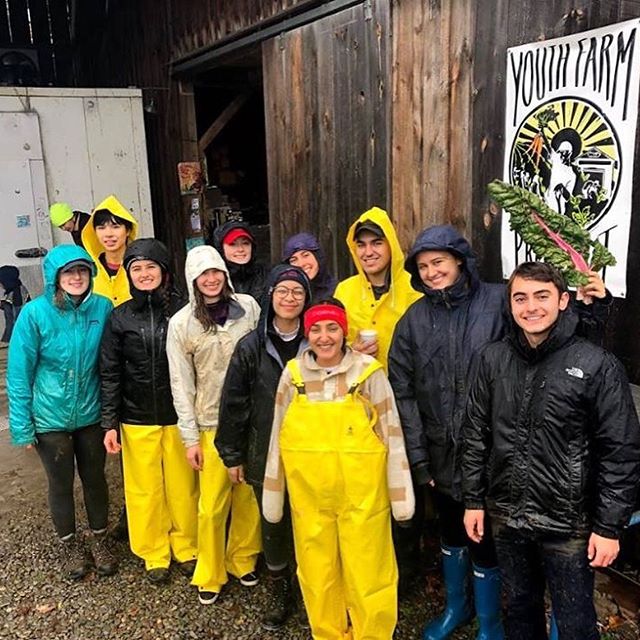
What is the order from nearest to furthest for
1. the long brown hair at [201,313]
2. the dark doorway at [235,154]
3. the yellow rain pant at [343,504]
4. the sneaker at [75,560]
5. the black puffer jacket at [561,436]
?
the black puffer jacket at [561,436] < the yellow rain pant at [343,504] < the long brown hair at [201,313] < the sneaker at [75,560] < the dark doorway at [235,154]

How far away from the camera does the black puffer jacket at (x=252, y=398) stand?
10.1 ft

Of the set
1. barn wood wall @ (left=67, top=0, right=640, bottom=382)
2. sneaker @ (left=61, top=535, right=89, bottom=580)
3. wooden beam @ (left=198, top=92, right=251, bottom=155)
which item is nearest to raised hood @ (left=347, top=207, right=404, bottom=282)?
barn wood wall @ (left=67, top=0, right=640, bottom=382)

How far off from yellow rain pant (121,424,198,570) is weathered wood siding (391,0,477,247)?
6.51ft

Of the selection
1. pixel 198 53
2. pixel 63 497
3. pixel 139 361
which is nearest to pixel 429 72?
pixel 139 361

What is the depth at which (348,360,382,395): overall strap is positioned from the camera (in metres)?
2.79

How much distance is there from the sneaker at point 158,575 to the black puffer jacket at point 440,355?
65.3 inches

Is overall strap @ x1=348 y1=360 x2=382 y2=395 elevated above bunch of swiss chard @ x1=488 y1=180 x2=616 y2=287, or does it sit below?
below

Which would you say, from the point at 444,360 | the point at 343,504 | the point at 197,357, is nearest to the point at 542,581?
the point at 343,504

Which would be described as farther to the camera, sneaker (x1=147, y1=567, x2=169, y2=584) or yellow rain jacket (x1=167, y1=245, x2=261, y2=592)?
sneaker (x1=147, y1=567, x2=169, y2=584)

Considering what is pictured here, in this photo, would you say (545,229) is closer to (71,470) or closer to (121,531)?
(71,470)

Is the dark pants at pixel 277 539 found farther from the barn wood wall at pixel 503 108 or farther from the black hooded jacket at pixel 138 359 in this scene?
the barn wood wall at pixel 503 108

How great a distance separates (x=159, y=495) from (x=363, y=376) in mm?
1591

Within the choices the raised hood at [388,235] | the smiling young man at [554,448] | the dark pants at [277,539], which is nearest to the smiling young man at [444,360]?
the smiling young man at [554,448]

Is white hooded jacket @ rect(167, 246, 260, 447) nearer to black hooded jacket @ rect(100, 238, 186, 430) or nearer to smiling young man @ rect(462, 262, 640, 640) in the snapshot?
black hooded jacket @ rect(100, 238, 186, 430)
